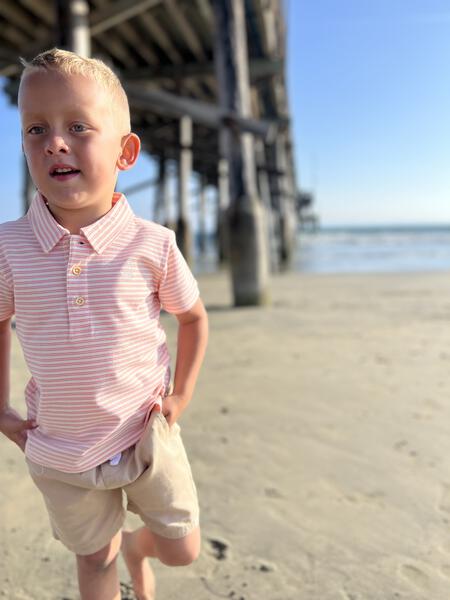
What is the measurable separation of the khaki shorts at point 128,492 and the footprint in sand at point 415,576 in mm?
776

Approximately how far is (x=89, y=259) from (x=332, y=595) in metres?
1.22

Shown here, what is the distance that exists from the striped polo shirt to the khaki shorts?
4cm

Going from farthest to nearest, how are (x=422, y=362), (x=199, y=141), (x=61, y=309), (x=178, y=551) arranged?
(x=199, y=141), (x=422, y=362), (x=178, y=551), (x=61, y=309)

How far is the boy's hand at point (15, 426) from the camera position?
1.39 meters

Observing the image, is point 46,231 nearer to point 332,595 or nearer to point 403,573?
point 332,595

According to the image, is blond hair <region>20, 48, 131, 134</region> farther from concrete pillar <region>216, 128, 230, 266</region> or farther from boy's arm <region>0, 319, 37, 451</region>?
concrete pillar <region>216, 128, 230, 266</region>

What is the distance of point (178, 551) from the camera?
4.72 ft

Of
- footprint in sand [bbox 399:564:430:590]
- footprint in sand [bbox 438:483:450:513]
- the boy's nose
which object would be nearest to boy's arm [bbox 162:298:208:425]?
A: the boy's nose

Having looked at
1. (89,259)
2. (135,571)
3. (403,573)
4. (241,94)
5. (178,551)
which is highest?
(241,94)

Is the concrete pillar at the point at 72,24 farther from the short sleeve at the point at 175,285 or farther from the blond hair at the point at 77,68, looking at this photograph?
the short sleeve at the point at 175,285

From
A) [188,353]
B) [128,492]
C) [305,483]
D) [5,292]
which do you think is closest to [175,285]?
[188,353]

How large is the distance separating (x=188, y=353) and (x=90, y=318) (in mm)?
295

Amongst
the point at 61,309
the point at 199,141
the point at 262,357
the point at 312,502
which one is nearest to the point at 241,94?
the point at 262,357

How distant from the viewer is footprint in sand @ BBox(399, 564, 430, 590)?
173 cm
